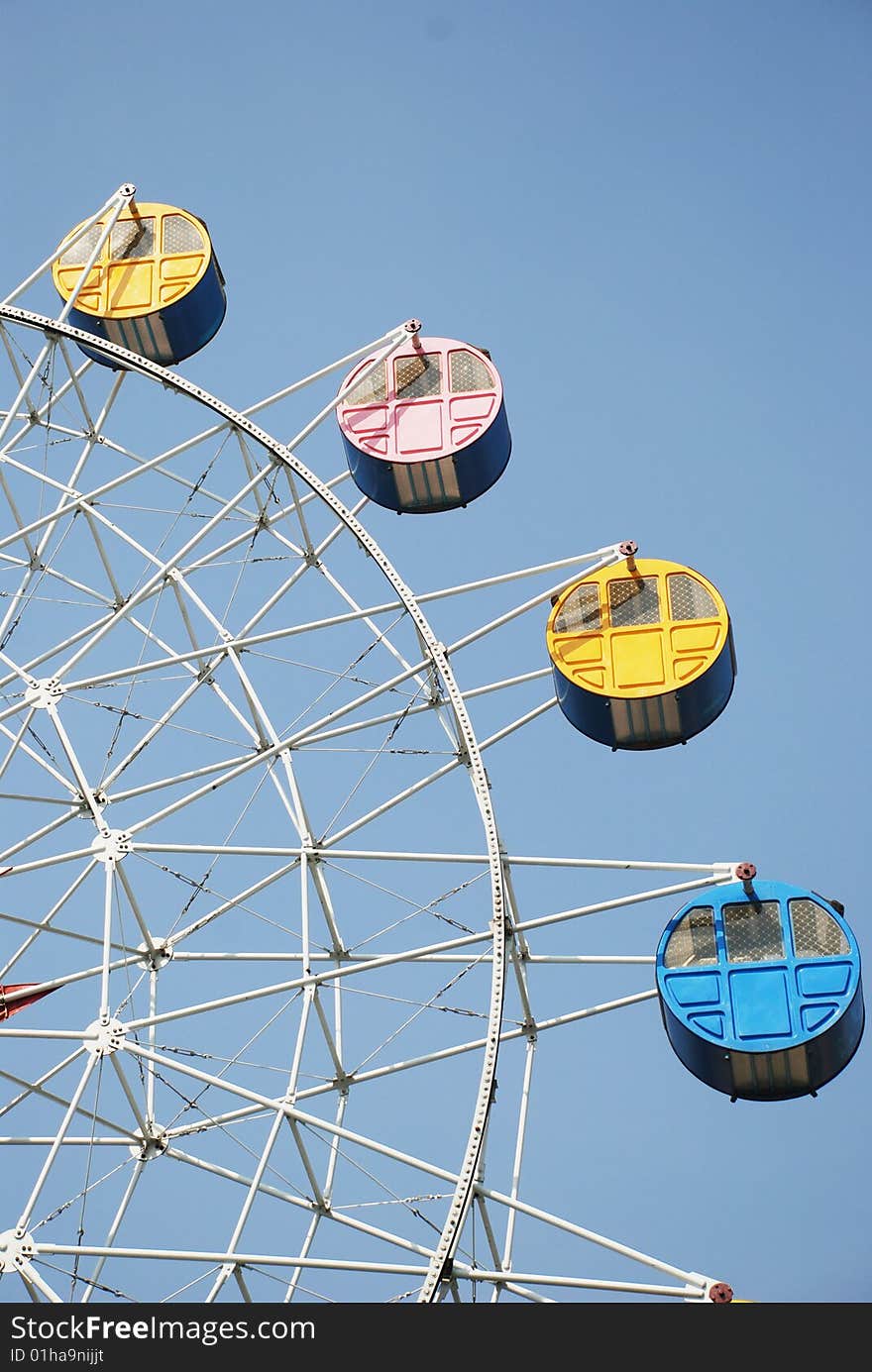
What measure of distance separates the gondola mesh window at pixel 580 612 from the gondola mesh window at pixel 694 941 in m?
4.28

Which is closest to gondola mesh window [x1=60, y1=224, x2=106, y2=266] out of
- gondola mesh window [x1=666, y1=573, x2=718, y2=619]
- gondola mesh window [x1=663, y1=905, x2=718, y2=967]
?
gondola mesh window [x1=666, y1=573, x2=718, y2=619]

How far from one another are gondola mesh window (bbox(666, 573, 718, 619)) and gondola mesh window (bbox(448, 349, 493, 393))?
3.97 meters

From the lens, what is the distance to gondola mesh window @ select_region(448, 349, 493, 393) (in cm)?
3322

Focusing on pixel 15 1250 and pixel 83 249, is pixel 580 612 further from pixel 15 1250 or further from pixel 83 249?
pixel 15 1250

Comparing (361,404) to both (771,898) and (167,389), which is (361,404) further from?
(771,898)

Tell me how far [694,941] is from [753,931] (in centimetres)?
76

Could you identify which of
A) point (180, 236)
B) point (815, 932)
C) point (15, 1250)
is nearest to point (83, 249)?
point (180, 236)

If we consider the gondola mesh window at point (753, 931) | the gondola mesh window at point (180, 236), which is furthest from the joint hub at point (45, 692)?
the gondola mesh window at point (753, 931)

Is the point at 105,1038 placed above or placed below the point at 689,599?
below

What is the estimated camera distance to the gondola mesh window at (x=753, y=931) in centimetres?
2936

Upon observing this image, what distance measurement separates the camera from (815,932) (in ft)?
96.6

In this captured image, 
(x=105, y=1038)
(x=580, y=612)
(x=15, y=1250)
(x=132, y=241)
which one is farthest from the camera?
(x=132, y=241)

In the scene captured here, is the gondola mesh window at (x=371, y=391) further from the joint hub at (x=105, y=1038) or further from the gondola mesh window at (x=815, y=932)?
the joint hub at (x=105, y=1038)
